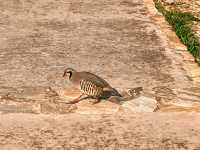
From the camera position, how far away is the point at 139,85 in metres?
7.88

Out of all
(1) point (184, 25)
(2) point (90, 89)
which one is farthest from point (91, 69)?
(1) point (184, 25)

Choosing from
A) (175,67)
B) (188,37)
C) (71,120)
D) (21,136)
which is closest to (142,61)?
(175,67)

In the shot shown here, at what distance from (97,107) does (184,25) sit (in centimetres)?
403

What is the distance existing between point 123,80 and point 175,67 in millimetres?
972

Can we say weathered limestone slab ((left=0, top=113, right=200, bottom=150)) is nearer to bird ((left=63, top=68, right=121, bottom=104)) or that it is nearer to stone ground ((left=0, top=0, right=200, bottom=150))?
stone ground ((left=0, top=0, right=200, bottom=150))

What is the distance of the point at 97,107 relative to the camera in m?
7.18

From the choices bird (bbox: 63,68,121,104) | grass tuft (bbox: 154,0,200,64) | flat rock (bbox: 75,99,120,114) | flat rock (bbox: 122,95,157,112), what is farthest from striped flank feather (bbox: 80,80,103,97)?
grass tuft (bbox: 154,0,200,64)

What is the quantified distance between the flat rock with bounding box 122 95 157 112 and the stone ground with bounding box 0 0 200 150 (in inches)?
5.0

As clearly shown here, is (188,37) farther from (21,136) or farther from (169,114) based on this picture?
(21,136)

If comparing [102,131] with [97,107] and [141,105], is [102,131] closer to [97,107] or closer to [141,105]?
[97,107]

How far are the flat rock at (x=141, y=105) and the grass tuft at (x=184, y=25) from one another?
1.88 meters

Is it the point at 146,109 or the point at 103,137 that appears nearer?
the point at 103,137

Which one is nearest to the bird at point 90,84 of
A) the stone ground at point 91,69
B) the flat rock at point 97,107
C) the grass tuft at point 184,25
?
the flat rock at point 97,107

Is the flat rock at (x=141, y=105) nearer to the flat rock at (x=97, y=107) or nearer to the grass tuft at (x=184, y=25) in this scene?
the flat rock at (x=97, y=107)
